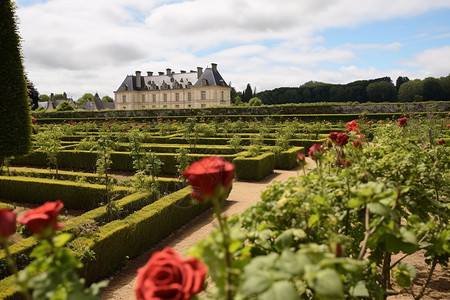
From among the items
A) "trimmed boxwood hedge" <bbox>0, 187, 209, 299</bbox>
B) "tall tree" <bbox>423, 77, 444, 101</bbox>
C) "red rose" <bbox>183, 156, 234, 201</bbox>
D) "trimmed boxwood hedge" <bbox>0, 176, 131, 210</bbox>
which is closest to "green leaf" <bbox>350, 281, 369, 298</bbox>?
"red rose" <bbox>183, 156, 234, 201</bbox>

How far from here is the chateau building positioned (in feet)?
180

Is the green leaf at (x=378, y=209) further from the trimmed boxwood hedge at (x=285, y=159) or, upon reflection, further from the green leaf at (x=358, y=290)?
the trimmed boxwood hedge at (x=285, y=159)

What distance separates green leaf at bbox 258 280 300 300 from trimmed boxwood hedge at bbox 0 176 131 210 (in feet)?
22.4

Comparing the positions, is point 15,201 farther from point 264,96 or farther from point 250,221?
point 264,96

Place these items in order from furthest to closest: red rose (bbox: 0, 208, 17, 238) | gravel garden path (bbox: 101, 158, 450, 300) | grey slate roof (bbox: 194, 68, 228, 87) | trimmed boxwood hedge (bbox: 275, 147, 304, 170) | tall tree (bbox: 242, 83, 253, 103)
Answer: tall tree (bbox: 242, 83, 253, 103) < grey slate roof (bbox: 194, 68, 228, 87) < trimmed boxwood hedge (bbox: 275, 147, 304, 170) < gravel garden path (bbox: 101, 158, 450, 300) < red rose (bbox: 0, 208, 17, 238)

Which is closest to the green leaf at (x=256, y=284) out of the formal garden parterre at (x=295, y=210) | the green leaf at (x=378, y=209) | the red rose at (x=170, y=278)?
the formal garden parterre at (x=295, y=210)

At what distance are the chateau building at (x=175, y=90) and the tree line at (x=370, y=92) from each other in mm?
22462

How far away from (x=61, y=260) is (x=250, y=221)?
85 centimetres

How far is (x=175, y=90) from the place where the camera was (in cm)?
5875

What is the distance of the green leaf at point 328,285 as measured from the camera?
30.8 inches

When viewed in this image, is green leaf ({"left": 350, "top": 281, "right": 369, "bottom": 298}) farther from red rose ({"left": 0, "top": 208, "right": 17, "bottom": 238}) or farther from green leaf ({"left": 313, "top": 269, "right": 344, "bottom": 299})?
red rose ({"left": 0, "top": 208, "right": 17, "bottom": 238})

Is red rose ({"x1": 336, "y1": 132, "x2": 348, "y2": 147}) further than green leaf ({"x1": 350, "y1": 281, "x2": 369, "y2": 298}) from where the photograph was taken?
Yes

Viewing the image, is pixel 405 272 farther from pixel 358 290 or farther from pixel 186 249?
pixel 186 249

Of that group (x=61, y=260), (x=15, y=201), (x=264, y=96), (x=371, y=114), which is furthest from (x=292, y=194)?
(x=264, y=96)
